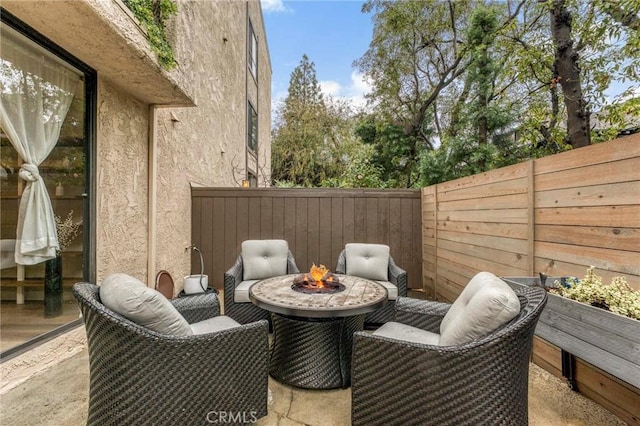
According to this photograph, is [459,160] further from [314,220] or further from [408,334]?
[408,334]

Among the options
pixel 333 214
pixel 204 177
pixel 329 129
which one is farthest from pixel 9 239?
pixel 329 129

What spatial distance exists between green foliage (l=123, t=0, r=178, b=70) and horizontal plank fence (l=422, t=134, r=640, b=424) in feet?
11.2

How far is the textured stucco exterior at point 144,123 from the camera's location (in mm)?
2188

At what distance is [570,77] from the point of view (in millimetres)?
3205

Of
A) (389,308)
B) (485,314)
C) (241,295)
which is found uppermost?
(485,314)

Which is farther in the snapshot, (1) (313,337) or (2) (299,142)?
(2) (299,142)

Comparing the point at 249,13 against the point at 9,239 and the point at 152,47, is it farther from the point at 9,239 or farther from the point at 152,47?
the point at 9,239

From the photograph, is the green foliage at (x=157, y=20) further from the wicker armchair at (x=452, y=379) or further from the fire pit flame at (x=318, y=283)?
the wicker armchair at (x=452, y=379)

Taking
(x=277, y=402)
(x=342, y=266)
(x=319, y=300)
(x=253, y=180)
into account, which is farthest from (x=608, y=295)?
(x=253, y=180)

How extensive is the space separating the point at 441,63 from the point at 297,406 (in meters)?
10.0

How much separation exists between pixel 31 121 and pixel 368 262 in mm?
3312

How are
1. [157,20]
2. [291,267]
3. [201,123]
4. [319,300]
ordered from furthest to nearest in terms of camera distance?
1. [201,123]
2. [291,267]
3. [157,20]
4. [319,300]

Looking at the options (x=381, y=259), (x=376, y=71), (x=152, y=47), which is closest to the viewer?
(x=152, y=47)

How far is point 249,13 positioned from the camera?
869 cm
